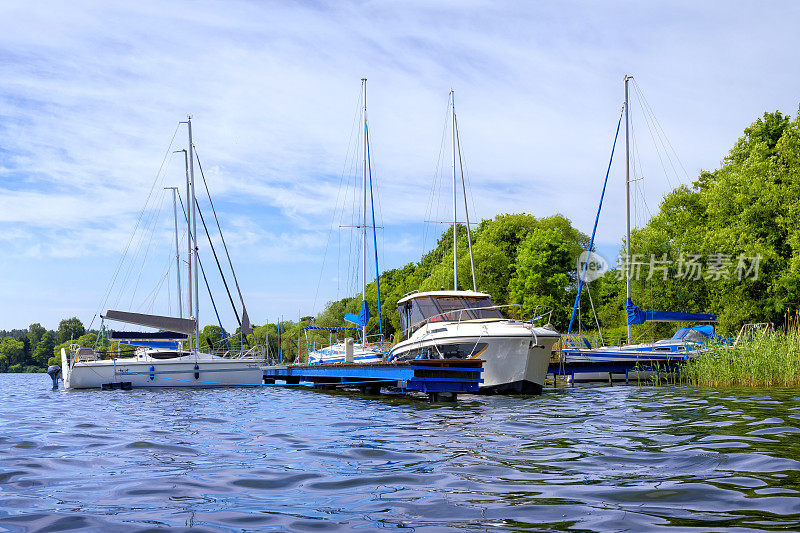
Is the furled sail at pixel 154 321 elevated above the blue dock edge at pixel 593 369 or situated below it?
above

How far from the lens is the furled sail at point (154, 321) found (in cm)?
3662

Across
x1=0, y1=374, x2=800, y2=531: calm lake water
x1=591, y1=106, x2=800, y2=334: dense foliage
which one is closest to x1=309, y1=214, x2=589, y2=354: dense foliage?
x1=591, y1=106, x2=800, y2=334: dense foliage

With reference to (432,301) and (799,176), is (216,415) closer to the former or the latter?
(432,301)

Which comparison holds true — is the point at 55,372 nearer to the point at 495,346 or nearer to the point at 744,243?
the point at 495,346

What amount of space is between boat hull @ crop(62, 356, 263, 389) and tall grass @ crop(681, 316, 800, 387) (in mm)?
22703

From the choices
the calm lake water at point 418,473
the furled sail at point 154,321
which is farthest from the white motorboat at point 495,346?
the furled sail at point 154,321

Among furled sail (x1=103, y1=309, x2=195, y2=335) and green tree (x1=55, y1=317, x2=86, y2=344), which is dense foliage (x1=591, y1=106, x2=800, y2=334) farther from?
green tree (x1=55, y1=317, x2=86, y2=344)

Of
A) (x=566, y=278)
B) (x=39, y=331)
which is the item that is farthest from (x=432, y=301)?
(x=39, y=331)

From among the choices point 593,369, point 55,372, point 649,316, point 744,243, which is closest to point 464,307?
point 593,369

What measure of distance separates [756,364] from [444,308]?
1023 centimetres

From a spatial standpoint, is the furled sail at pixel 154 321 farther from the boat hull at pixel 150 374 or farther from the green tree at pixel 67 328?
the green tree at pixel 67 328

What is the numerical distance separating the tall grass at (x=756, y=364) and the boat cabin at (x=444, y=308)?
7.24m

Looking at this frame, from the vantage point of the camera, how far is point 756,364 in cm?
2189

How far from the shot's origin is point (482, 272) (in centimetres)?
6531
